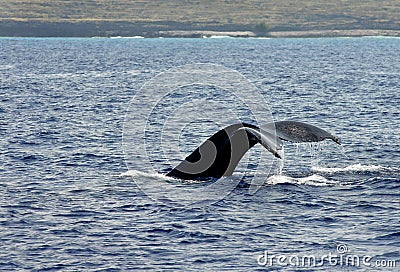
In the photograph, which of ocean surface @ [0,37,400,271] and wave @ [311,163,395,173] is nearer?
ocean surface @ [0,37,400,271]

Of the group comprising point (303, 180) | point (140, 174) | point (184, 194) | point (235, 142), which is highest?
point (235, 142)

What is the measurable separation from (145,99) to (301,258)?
135 feet

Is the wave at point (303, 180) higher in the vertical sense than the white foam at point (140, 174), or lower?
lower

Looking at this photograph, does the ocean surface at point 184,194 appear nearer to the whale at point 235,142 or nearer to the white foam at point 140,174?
the white foam at point 140,174

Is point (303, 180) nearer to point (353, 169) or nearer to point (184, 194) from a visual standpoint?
point (353, 169)

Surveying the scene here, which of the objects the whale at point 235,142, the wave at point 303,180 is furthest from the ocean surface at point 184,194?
the whale at point 235,142

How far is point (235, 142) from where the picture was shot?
20484 millimetres

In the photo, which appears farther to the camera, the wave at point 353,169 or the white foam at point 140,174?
the wave at point 353,169

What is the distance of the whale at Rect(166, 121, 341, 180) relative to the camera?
1941 cm

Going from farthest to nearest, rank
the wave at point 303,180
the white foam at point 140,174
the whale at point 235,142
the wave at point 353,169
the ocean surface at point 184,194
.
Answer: the wave at point 353,169 → the white foam at point 140,174 → the wave at point 303,180 → the whale at point 235,142 → the ocean surface at point 184,194

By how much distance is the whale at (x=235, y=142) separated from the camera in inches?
764

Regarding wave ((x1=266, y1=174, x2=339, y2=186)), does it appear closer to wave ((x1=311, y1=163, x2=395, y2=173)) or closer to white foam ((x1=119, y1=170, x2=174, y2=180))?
wave ((x1=311, y1=163, x2=395, y2=173))

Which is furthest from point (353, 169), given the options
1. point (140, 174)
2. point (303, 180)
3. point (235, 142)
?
point (140, 174)

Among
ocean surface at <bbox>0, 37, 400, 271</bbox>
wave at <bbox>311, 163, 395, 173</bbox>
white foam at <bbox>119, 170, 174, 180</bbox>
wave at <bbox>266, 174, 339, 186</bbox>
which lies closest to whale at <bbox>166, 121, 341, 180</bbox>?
ocean surface at <bbox>0, 37, 400, 271</bbox>
